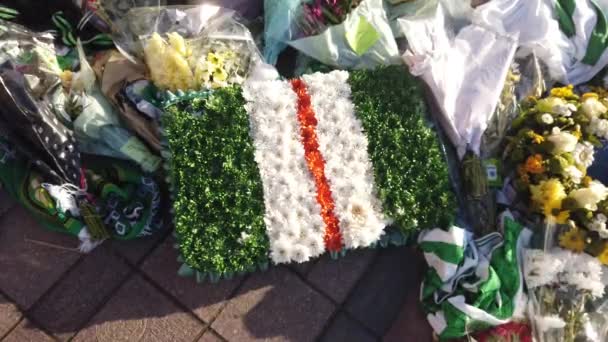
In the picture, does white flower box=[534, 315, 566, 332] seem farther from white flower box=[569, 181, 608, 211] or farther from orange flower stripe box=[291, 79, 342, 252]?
orange flower stripe box=[291, 79, 342, 252]

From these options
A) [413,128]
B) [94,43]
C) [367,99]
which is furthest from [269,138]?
[94,43]

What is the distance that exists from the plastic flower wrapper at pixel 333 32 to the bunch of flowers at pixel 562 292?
1278mm

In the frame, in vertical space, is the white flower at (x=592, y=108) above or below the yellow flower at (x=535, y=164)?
above

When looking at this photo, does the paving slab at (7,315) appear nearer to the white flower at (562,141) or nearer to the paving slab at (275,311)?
the paving slab at (275,311)

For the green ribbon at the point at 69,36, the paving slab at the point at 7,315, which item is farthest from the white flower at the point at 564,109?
the paving slab at the point at 7,315

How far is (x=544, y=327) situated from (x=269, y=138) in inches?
60.1

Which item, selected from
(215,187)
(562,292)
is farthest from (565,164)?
(215,187)

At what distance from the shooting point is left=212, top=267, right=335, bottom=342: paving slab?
8.43 ft

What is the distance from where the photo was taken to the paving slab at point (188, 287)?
2.60 metres

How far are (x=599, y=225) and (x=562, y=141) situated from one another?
41cm

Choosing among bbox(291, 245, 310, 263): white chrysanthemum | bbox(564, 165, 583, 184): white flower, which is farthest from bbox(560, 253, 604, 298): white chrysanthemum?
bbox(291, 245, 310, 263): white chrysanthemum

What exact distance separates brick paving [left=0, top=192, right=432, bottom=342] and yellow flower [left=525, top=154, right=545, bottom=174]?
701 mm

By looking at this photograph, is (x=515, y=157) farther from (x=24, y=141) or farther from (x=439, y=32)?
(x=24, y=141)

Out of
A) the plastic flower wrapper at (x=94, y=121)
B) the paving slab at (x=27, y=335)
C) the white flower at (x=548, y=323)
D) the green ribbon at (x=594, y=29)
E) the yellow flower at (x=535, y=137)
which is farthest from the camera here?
the green ribbon at (x=594, y=29)
